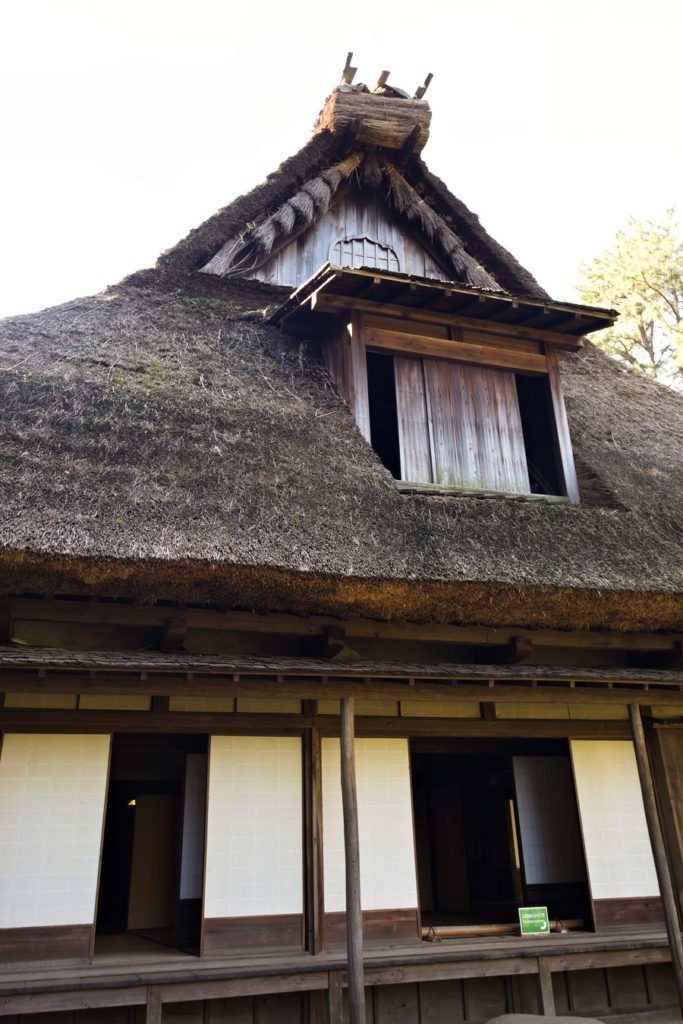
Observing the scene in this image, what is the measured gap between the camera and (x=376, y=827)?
225 inches

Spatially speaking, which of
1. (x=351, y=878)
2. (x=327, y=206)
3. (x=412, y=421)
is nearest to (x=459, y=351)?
(x=412, y=421)

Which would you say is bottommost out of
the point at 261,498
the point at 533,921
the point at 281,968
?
the point at 281,968

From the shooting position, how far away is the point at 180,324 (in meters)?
7.66

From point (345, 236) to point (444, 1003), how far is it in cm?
795

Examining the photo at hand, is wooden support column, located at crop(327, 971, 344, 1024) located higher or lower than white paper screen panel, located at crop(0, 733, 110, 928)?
lower

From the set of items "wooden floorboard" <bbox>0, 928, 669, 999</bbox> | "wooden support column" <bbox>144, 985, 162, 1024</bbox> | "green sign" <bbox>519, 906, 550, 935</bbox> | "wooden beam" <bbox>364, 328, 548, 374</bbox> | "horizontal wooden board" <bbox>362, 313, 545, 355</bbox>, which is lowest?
"wooden support column" <bbox>144, 985, 162, 1024</bbox>

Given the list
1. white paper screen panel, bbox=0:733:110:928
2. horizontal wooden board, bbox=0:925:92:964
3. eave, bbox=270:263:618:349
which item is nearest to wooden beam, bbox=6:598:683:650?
white paper screen panel, bbox=0:733:110:928

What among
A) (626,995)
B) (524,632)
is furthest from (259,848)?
(626,995)

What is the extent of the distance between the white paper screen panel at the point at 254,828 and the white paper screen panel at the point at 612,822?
8.00 feet

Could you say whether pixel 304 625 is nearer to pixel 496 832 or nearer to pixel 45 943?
pixel 45 943

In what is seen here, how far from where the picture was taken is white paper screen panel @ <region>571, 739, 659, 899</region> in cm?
620

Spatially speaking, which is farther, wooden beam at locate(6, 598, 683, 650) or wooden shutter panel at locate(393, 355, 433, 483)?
wooden shutter panel at locate(393, 355, 433, 483)

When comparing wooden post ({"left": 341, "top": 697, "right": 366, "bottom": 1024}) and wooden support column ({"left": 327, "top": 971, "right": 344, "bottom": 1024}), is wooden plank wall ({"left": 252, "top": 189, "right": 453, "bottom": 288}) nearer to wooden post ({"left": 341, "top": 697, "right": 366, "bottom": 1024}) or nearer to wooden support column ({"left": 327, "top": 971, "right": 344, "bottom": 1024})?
wooden post ({"left": 341, "top": 697, "right": 366, "bottom": 1024})

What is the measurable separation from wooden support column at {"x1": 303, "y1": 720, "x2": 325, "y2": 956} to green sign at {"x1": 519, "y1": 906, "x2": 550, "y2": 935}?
1.55 meters
